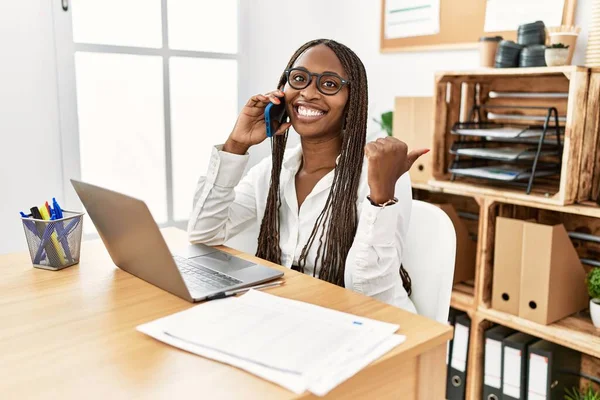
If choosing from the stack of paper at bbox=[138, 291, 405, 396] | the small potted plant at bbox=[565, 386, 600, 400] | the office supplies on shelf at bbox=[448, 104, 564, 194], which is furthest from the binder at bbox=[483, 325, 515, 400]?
the stack of paper at bbox=[138, 291, 405, 396]

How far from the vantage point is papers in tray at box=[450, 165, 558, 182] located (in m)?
1.82

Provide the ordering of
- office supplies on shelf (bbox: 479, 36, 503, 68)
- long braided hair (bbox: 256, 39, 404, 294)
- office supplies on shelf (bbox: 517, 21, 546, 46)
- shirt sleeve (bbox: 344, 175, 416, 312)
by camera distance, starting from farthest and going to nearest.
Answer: office supplies on shelf (bbox: 479, 36, 503, 68)
office supplies on shelf (bbox: 517, 21, 546, 46)
long braided hair (bbox: 256, 39, 404, 294)
shirt sleeve (bbox: 344, 175, 416, 312)

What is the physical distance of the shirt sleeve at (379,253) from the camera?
1152 mm

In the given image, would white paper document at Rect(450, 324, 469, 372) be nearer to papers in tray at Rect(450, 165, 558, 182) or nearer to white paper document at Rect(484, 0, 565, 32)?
papers in tray at Rect(450, 165, 558, 182)

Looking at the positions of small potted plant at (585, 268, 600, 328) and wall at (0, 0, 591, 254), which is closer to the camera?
small potted plant at (585, 268, 600, 328)

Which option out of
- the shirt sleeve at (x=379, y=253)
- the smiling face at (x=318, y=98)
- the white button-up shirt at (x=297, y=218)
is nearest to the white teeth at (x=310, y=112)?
the smiling face at (x=318, y=98)

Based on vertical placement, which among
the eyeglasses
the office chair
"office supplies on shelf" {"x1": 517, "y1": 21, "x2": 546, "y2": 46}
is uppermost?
"office supplies on shelf" {"x1": 517, "y1": 21, "x2": 546, "y2": 46}

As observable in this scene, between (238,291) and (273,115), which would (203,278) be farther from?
(273,115)

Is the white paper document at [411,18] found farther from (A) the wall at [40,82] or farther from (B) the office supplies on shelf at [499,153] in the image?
(B) the office supplies on shelf at [499,153]

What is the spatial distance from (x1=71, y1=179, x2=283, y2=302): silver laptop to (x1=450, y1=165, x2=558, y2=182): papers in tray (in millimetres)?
1011

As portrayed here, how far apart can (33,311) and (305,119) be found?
0.75m

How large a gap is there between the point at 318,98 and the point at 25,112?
158 centimetres

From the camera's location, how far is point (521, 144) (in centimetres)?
209

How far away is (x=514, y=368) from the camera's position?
6.29 ft
